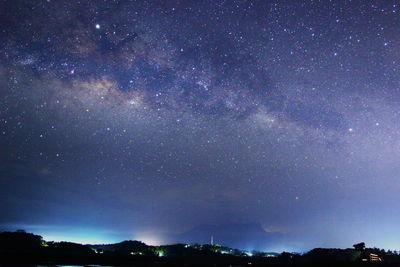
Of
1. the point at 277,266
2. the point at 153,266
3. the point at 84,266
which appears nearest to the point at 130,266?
the point at 153,266

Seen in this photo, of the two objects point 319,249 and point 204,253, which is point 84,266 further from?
point 204,253

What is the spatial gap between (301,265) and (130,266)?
48.1 feet

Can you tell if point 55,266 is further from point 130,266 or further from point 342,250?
point 342,250

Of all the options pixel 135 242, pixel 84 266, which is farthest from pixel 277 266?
pixel 135 242

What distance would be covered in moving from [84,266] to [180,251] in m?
59.9

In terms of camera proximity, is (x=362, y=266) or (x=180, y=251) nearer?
(x=362, y=266)

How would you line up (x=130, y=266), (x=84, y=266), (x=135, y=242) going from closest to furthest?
(x=84, y=266) < (x=130, y=266) < (x=135, y=242)

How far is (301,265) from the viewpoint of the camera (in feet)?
81.0

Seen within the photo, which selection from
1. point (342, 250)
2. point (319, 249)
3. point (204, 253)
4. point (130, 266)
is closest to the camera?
point (130, 266)

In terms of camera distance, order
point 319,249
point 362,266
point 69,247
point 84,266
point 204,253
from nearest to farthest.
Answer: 1. point 362,266
2. point 84,266
3. point 319,249
4. point 69,247
5. point 204,253

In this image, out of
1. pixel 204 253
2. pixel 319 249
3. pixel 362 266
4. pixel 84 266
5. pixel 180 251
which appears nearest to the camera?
pixel 362 266

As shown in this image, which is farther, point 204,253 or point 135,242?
point 135,242

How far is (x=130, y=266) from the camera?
2764 cm

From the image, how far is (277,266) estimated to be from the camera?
24.8 metres
